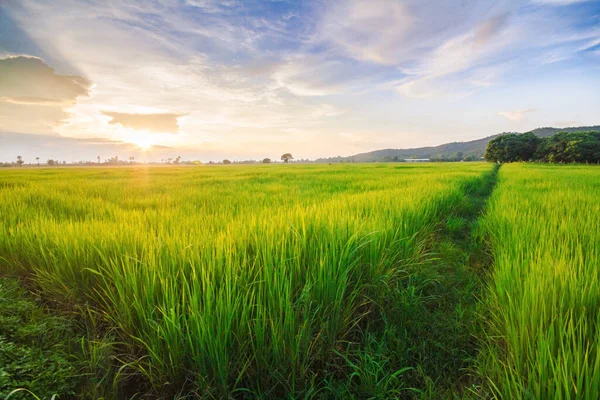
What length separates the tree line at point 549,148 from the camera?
47.7 meters

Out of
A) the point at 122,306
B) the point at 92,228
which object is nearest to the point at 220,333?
the point at 122,306

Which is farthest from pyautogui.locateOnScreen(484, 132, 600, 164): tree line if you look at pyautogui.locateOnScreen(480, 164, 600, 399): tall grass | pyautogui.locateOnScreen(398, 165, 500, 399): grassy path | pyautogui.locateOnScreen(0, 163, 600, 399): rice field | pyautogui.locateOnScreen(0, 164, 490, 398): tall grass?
pyautogui.locateOnScreen(0, 164, 490, 398): tall grass


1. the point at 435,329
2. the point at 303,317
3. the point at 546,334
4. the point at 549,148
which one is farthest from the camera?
the point at 549,148

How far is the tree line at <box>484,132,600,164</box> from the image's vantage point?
47719 mm

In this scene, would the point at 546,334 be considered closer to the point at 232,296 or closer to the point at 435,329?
the point at 435,329

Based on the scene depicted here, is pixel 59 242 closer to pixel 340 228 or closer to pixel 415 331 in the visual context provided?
pixel 340 228

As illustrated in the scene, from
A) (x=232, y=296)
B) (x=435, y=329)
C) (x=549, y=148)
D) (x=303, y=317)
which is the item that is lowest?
(x=435, y=329)

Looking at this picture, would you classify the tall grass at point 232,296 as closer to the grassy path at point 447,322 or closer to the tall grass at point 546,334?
the grassy path at point 447,322

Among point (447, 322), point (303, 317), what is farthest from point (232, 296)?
point (447, 322)

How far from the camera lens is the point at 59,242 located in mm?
2260

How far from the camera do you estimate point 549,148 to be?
5400 centimetres

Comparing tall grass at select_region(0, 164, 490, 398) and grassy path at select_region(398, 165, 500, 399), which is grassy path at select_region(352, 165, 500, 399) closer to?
grassy path at select_region(398, 165, 500, 399)

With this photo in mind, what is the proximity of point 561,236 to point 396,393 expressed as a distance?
2.74m

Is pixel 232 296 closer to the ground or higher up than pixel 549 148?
closer to the ground
